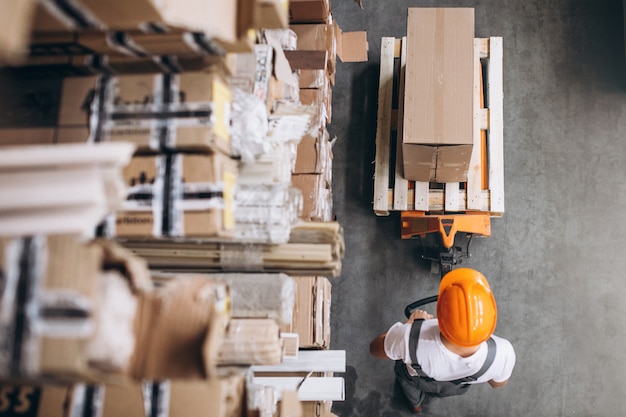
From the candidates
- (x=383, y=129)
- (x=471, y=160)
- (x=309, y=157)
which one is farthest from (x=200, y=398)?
(x=383, y=129)

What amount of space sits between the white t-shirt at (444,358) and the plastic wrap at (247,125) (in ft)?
6.44

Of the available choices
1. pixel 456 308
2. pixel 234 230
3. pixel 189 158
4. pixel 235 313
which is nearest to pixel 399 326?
pixel 456 308

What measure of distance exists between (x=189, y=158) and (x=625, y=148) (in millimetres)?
4494

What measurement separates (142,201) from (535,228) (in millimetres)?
3929

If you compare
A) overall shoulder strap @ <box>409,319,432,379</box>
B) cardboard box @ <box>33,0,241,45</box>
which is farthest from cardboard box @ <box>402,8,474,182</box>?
cardboard box @ <box>33,0,241,45</box>

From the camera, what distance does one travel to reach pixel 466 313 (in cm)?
300

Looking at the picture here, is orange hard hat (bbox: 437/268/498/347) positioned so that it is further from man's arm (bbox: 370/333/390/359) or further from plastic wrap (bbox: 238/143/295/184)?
plastic wrap (bbox: 238/143/295/184)

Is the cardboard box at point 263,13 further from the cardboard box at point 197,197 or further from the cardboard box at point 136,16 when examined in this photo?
the cardboard box at point 197,197

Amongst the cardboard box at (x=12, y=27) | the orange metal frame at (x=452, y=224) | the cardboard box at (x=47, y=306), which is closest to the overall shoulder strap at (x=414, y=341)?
the orange metal frame at (x=452, y=224)

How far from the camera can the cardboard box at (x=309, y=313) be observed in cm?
346

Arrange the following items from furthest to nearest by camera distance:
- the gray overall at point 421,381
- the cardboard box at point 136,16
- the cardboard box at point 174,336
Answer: the gray overall at point 421,381
the cardboard box at point 136,16
the cardboard box at point 174,336

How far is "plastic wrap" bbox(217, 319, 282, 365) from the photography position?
6.31ft

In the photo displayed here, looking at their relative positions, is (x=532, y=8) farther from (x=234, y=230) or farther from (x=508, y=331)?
(x=234, y=230)

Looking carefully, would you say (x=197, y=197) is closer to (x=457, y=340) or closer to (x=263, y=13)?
(x=263, y=13)
